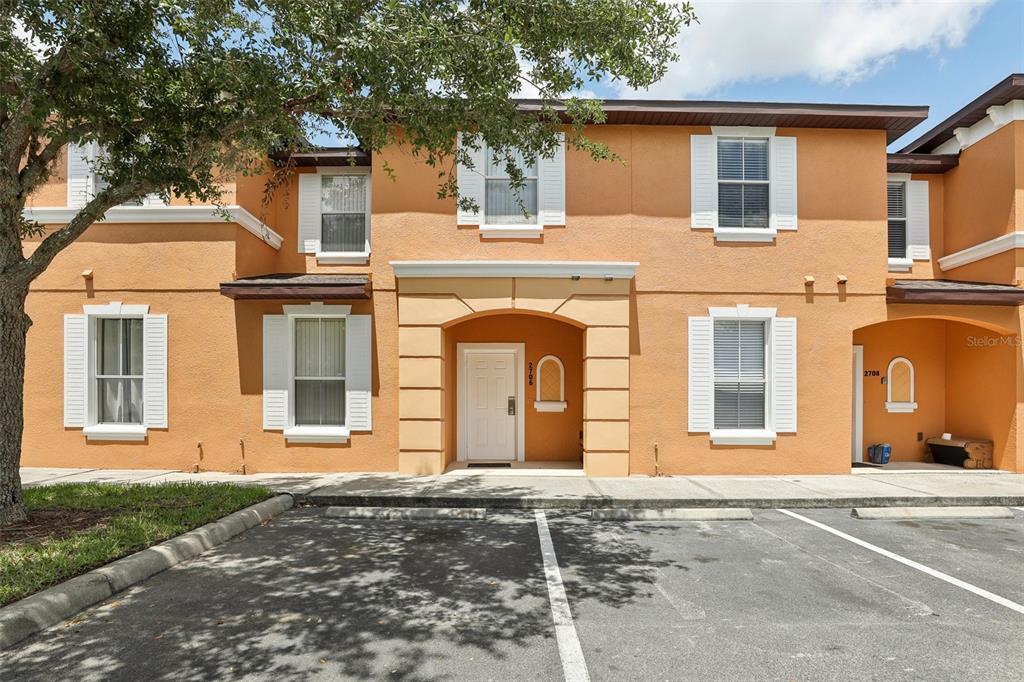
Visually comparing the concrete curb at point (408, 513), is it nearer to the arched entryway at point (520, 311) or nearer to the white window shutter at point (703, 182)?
the arched entryway at point (520, 311)

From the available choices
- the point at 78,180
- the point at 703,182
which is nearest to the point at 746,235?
the point at 703,182

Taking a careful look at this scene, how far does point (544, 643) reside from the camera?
3.89 meters

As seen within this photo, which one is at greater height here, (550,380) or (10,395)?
(10,395)

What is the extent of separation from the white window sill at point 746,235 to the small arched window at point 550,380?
12.6 ft

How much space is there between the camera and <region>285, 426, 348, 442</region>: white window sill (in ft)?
31.5

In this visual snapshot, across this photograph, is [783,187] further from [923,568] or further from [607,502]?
[923,568]

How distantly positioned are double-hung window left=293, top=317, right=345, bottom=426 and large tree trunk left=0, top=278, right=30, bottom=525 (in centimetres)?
417

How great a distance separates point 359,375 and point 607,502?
4.81m

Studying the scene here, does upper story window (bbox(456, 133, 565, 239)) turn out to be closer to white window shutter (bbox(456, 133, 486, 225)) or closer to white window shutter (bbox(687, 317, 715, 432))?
white window shutter (bbox(456, 133, 486, 225))

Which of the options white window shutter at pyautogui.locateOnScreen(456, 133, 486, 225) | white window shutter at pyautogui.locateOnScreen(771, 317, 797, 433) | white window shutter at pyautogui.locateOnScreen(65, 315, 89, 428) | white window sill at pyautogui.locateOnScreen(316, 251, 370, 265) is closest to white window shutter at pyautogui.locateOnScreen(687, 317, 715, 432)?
white window shutter at pyautogui.locateOnScreen(771, 317, 797, 433)

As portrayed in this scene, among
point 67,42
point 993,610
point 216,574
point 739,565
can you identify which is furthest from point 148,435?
point 993,610

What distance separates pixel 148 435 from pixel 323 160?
19.8ft

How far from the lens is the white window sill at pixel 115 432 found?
9.69 metres

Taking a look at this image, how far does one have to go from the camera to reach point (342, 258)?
10750mm
